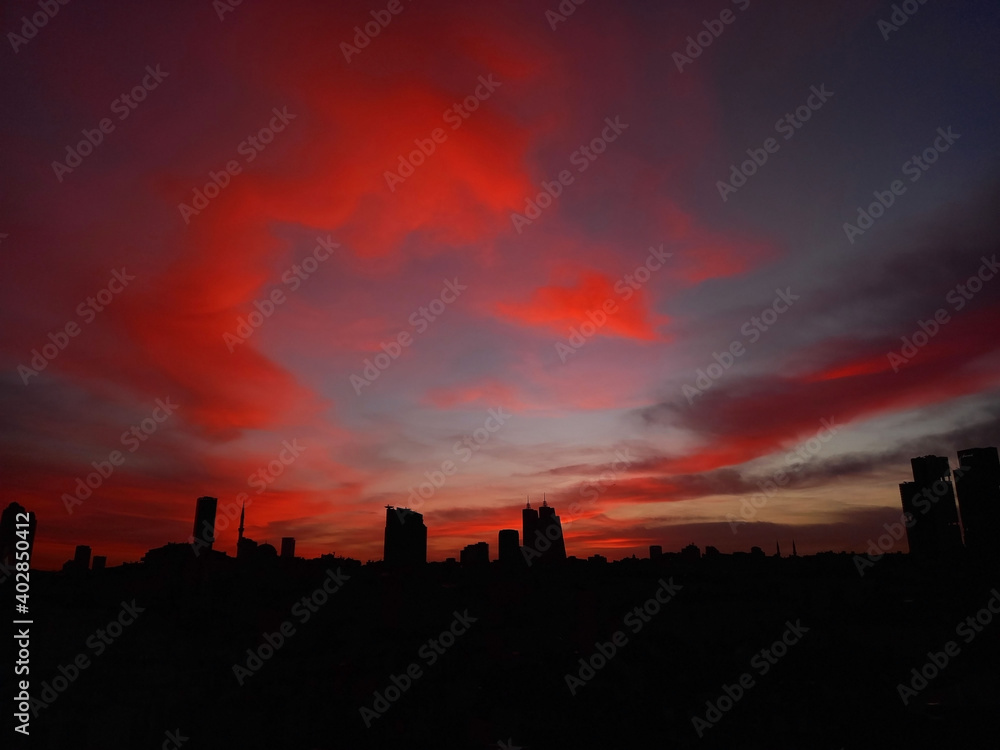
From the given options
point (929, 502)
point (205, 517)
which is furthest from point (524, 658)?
point (929, 502)

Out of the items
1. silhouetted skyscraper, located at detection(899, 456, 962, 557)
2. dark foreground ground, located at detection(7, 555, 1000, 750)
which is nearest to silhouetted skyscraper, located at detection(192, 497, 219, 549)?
dark foreground ground, located at detection(7, 555, 1000, 750)

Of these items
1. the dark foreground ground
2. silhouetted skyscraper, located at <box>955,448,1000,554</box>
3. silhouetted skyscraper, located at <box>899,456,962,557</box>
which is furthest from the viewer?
silhouetted skyscraper, located at <box>899,456,962,557</box>

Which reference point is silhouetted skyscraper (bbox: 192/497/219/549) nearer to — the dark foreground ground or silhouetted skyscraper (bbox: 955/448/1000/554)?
the dark foreground ground

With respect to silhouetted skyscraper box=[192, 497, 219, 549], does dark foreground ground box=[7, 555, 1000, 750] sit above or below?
below

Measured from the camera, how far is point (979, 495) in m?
85.9

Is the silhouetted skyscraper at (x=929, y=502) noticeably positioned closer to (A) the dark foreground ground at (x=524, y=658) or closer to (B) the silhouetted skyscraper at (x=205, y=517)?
(A) the dark foreground ground at (x=524, y=658)

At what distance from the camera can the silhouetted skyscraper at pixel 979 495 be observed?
80.2 m

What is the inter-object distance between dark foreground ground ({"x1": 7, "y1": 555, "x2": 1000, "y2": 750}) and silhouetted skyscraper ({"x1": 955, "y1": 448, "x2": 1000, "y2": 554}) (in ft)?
118

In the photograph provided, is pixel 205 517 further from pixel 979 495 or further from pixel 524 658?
pixel 979 495

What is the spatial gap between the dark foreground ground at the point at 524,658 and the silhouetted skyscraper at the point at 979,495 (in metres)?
36.1

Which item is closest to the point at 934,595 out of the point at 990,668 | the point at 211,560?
the point at 990,668

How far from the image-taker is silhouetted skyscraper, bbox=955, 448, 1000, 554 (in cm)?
8019

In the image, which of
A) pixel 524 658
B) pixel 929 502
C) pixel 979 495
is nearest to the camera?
pixel 524 658

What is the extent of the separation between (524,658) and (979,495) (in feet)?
264
